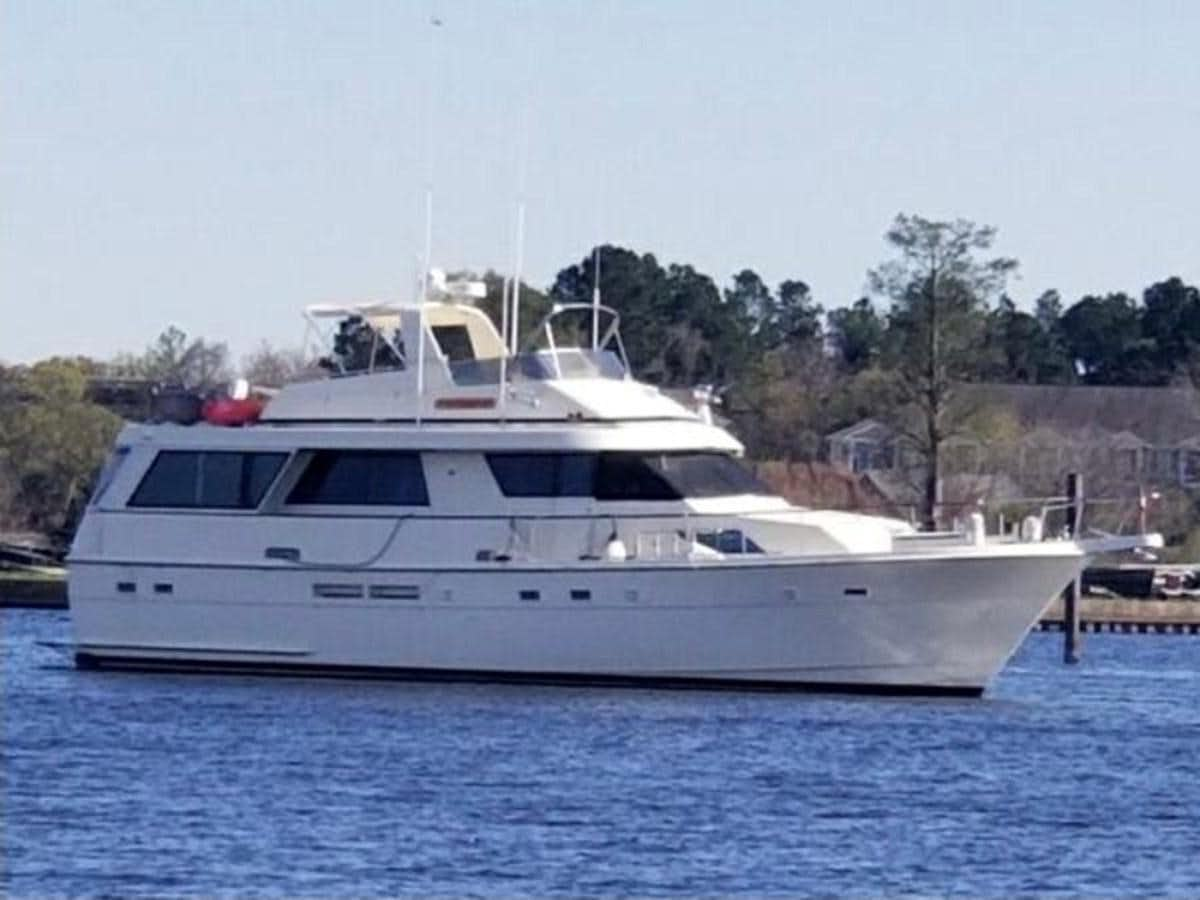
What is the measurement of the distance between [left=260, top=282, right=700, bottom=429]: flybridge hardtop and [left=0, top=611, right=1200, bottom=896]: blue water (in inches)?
116

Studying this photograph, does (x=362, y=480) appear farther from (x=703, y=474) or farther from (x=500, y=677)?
(x=703, y=474)

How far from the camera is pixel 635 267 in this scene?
122375 mm

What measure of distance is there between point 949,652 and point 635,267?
3236 inches

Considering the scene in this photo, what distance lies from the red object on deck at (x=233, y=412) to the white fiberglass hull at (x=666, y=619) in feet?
5.82

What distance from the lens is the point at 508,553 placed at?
41.0m

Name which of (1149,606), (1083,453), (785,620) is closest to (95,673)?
(785,620)

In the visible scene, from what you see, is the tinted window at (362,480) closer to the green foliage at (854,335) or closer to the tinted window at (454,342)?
the tinted window at (454,342)

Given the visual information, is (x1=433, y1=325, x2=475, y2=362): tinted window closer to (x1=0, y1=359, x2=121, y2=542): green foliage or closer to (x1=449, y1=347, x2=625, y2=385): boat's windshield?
(x1=449, y1=347, x2=625, y2=385): boat's windshield

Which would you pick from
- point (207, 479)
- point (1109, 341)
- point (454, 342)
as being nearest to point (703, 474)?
point (454, 342)

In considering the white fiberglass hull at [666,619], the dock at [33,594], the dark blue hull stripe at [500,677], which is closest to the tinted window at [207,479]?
the white fiberglass hull at [666,619]

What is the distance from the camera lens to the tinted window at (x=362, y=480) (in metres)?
41.6

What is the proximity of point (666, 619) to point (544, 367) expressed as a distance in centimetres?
315

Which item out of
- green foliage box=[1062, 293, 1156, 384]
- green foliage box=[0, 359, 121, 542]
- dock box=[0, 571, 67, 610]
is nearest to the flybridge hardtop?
dock box=[0, 571, 67, 610]

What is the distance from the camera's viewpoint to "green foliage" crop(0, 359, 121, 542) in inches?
3383
